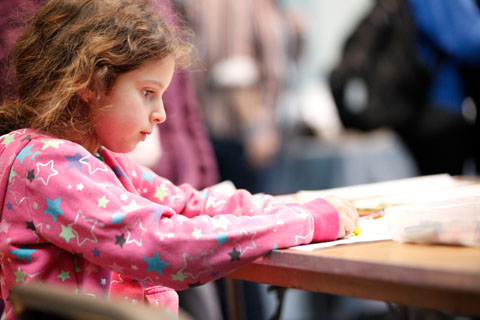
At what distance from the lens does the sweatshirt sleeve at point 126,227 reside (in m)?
0.97

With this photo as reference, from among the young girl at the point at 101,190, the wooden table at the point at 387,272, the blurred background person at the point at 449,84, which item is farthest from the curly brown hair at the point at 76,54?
the blurred background person at the point at 449,84

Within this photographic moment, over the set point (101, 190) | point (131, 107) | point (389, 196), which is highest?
point (131, 107)

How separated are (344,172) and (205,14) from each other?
0.99 metres

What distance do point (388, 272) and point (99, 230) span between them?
16.3 inches

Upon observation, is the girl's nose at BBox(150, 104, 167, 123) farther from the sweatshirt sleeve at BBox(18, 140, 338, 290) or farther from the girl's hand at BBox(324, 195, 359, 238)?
the girl's hand at BBox(324, 195, 359, 238)

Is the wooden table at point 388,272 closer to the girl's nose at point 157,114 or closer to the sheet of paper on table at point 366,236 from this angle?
the sheet of paper on table at point 366,236

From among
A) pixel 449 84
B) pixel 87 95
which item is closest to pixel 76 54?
pixel 87 95

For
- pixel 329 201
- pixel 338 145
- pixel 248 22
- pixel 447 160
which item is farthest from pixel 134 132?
pixel 338 145

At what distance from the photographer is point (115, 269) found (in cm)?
99

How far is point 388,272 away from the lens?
82 cm

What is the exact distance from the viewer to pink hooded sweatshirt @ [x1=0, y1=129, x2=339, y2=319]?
0.97 meters

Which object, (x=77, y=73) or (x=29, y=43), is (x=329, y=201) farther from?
(x=29, y=43)

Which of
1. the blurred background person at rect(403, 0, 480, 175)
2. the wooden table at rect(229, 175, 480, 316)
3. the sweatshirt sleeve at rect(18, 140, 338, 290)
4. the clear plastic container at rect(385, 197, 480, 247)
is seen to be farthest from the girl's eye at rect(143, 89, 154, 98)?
the blurred background person at rect(403, 0, 480, 175)

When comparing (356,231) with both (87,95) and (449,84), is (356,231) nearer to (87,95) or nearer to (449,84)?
(87,95)
